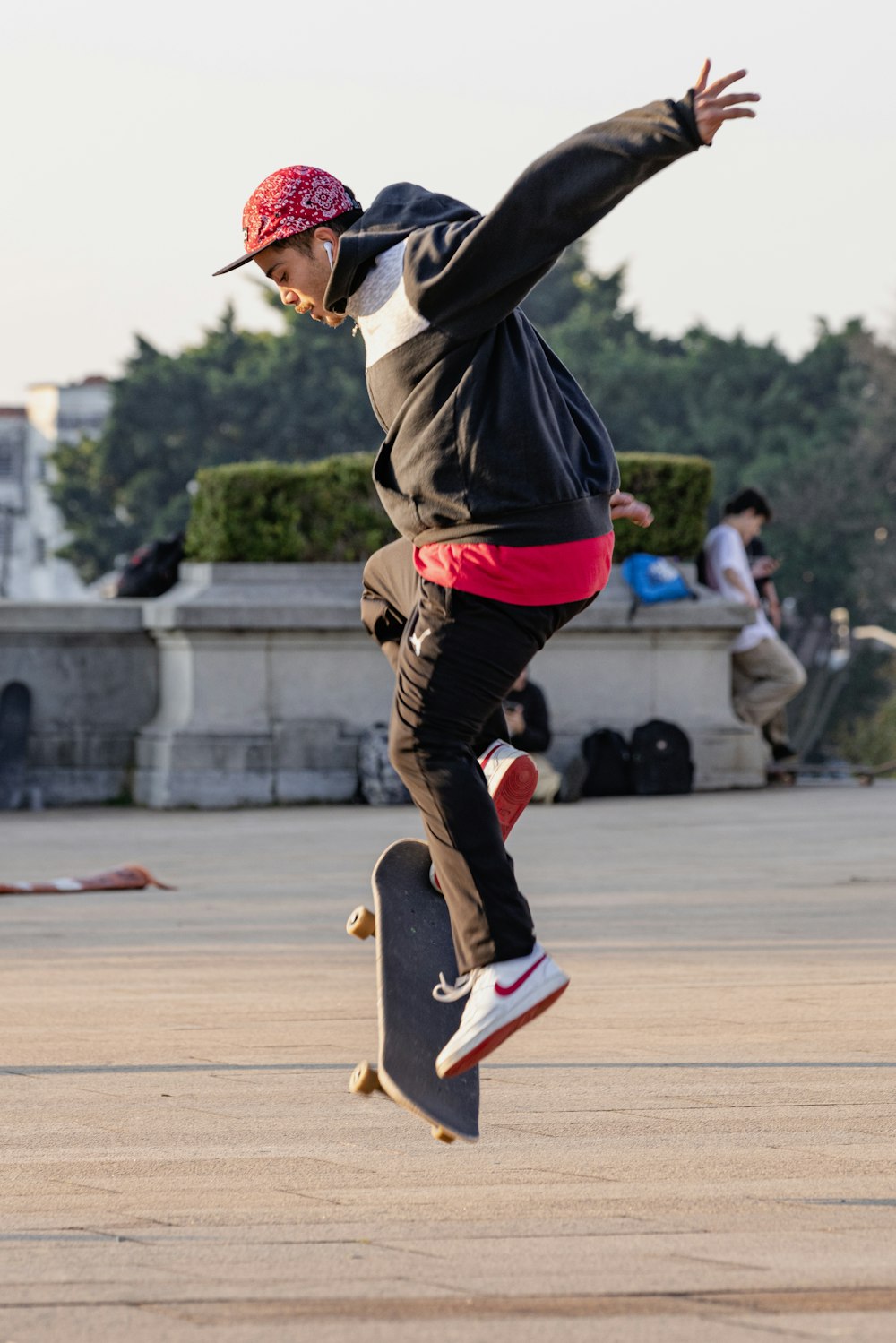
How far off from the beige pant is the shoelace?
10.4 meters

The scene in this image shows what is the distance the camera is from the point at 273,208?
3869 millimetres

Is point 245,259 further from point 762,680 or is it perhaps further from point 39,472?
point 39,472

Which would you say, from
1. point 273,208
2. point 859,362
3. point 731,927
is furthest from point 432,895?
point 859,362

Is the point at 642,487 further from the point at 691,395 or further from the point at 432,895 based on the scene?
the point at 691,395

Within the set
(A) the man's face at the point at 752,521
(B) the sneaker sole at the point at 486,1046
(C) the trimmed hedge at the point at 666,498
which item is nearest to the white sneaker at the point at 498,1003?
(B) the sneaker sole at the point at 486,1046

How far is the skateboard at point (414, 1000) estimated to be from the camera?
12.2 ft

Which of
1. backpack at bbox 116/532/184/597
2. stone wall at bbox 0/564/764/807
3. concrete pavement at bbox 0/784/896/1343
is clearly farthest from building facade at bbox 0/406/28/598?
concrete pavement at bbox 0/784/896/1343

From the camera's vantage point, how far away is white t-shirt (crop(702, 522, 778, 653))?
1410cm

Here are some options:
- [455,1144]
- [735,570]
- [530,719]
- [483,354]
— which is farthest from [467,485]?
[735,570]

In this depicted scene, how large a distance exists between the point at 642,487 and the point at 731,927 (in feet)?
22.6

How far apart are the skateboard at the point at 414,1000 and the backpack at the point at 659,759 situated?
949cm

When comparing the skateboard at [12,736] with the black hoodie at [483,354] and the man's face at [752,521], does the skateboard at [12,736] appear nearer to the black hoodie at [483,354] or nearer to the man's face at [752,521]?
the man's face at [752,521]

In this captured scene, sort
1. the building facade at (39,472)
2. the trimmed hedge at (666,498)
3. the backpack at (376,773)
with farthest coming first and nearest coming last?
the building facade at (39,472), the trimmed hedge at (666,498), the backpack at (376,773)

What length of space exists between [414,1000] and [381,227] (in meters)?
1.46
